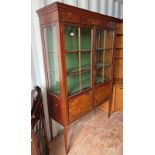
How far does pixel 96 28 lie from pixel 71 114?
3.64ft

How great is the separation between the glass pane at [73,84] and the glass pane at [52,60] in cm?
13

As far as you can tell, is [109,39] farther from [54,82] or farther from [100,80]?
[54,82]

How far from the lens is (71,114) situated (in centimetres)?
165

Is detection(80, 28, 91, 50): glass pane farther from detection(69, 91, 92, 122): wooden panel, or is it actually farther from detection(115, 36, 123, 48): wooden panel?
detection(115, 36, 123, 48): wooden panel

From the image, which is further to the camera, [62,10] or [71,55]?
[71,55]

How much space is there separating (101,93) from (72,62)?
2.50 feet

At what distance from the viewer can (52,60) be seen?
5.41ft

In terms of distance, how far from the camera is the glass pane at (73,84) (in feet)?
5.48

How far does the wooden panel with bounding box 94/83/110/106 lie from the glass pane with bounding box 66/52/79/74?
491mm

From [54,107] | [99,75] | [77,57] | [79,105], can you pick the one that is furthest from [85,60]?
[54,107]

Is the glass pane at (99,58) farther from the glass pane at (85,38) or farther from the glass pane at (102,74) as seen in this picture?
the glass pane at (85,38)

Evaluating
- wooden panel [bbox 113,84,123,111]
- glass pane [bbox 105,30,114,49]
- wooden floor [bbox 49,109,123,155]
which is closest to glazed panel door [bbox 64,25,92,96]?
glass pane [bbox 105,30,114,49]
